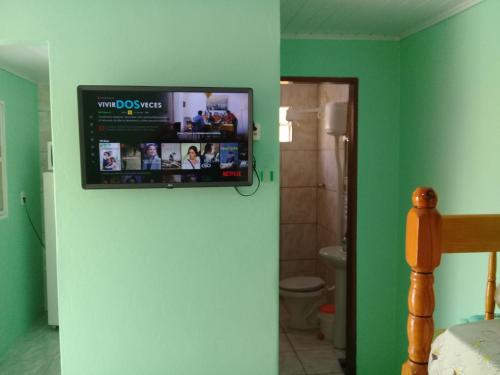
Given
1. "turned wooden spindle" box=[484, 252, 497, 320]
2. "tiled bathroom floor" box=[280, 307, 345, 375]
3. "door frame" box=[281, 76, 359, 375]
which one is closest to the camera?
"turned wooden spindle" box=[484, 252, 497, 320]

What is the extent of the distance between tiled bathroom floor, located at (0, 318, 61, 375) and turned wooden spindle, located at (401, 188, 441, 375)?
304cm

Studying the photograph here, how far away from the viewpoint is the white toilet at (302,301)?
412cm

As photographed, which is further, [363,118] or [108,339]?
[363,118]

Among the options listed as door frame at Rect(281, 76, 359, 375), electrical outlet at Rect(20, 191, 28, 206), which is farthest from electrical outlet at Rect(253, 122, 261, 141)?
electrical outlet at Rect(20, 191, 28, 206)

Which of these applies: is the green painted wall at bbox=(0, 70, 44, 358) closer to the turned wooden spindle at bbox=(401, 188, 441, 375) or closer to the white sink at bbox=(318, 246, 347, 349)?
the white sink at bbox=(318, 246, 347, 349)

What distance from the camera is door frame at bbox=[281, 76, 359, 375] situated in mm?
3262

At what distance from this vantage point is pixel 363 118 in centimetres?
329

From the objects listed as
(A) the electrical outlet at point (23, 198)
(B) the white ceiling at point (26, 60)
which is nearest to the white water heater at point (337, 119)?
(B) the white ceiling at point (26, 60)

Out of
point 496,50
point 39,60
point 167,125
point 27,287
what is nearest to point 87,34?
point 167,125

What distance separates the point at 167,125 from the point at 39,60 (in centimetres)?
191

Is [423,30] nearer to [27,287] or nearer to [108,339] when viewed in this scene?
[108,339]

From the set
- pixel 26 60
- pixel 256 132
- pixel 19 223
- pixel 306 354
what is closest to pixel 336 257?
pixel 306 354

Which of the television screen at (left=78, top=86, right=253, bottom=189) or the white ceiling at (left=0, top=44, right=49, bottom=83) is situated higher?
the white ceiling at (left=0, top=44, right=49, bottom=83)

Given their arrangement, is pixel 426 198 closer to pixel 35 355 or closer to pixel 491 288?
pixel 491 288
